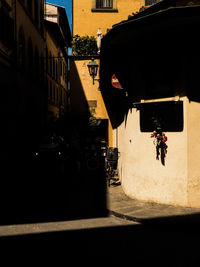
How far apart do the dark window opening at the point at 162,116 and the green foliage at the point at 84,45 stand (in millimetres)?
12169

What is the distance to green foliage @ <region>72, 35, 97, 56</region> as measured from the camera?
18886 millimetres

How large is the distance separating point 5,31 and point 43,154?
6908 millimetres

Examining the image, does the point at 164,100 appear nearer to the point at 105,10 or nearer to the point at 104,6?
the point at 105,10

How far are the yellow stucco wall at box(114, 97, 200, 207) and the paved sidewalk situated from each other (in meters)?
0.24

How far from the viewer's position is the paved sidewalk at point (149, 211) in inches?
241

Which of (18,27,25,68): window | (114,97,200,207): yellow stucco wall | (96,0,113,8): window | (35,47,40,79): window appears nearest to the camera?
(114,97,200,207): yellow stucco wall

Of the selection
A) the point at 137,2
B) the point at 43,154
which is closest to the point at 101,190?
the point at 43,154

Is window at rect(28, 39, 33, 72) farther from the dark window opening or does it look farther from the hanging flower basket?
the hanging flower basket

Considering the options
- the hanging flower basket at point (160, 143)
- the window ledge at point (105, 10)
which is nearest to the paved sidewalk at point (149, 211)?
the hanging flower basket at point (160, 143)

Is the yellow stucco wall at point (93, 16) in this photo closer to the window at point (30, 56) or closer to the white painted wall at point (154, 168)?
the window at point (30, 56)

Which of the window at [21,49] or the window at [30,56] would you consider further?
the window at [30,56]

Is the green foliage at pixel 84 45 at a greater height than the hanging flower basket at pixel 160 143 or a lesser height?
greater

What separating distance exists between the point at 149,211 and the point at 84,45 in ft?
46.8

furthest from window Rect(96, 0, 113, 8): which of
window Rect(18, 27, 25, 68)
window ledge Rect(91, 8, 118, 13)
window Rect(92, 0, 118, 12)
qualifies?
window Rect(18, 27, 25, 68)
